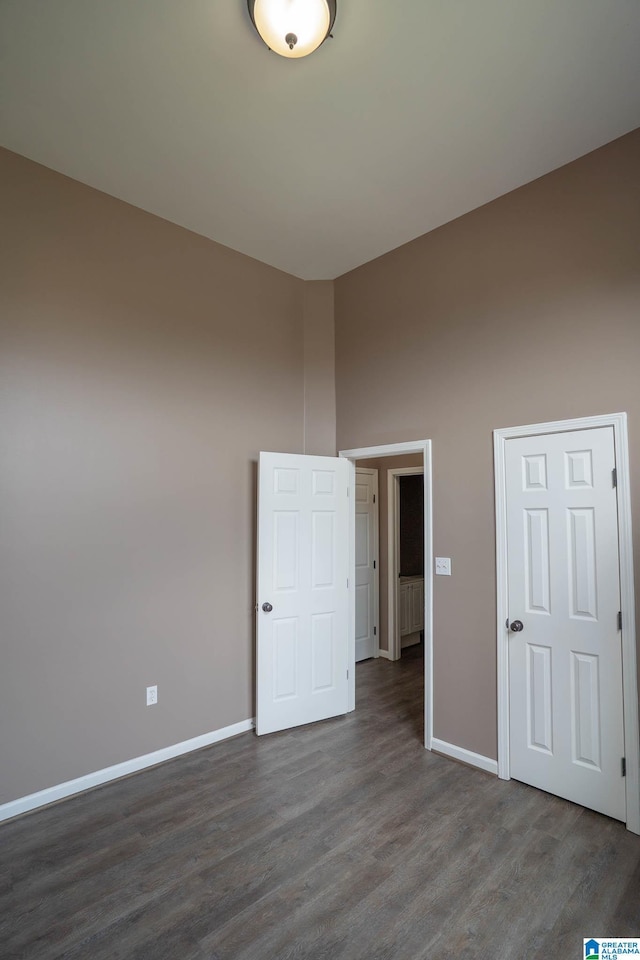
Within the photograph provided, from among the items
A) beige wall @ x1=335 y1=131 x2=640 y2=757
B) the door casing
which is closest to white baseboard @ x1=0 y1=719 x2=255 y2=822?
beige wall @ x1=335 y1=131 x2=640 y2=757

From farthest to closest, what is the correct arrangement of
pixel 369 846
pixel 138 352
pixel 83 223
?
1. pixel 138 352
2. pixel 83 223
3. pixel 369 846

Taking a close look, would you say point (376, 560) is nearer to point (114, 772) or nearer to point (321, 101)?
point (114, 772)

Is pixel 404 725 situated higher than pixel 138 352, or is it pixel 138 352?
pixel 138 352

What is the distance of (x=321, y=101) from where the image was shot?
2.36m

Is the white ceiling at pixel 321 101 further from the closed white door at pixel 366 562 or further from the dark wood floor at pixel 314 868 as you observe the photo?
the dark wood floor at pixel 314 868

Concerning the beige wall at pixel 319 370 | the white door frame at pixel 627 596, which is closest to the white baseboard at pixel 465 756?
the white door frame at pixel 627 596

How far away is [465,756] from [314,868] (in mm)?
1329

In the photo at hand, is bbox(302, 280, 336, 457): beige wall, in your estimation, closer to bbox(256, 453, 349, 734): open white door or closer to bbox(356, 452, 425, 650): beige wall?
bbox(256, 453, 349, 734): open white door

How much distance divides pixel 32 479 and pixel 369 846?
8.56 feet

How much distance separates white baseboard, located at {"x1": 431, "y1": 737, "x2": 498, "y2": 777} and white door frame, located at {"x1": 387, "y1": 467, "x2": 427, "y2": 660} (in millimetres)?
2034

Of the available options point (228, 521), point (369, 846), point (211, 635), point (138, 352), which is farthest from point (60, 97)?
point (369, 846)

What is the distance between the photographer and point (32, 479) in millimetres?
2674

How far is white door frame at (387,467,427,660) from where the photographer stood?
5.29m

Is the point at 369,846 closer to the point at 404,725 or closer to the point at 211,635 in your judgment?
the point at 404,725
